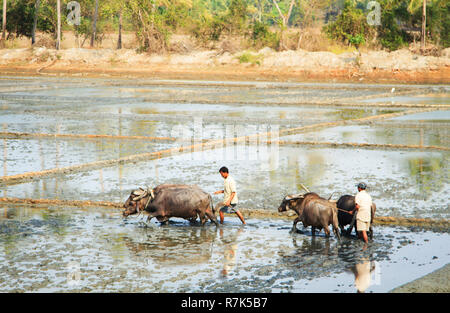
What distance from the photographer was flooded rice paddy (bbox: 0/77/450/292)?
8.49 meters

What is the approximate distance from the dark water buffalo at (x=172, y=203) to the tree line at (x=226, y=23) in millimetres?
40061

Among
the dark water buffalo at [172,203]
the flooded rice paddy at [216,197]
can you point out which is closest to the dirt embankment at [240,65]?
the flooded rice paddy at [216,197]

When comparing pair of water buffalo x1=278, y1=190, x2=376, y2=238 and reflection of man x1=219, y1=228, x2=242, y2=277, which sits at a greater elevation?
pair of water buffalo x1=278, y1=190, x2=376, y2=238

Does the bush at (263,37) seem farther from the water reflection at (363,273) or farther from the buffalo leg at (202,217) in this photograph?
the water reflection at (363,273)

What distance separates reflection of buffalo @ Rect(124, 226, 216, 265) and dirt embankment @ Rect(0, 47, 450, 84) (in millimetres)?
37907

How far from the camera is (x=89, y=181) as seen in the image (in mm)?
14156

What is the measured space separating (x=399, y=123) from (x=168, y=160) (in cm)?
1030

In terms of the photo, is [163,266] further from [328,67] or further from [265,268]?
[328,67]

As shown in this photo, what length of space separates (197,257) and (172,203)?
1.55 metres

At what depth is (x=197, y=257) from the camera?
9.28 m

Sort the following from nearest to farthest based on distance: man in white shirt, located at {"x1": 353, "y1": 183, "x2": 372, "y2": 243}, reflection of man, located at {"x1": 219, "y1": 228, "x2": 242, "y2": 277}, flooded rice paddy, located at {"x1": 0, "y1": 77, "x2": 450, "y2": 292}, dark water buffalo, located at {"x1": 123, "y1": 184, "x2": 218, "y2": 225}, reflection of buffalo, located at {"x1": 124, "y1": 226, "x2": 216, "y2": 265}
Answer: flooded rice paddy, located at {"x1": 0, "y1": 77, "x2": 450, "y2": 292}
reflection of man, located at {"x1": 219, "y1": 228, "x2": 242, "y2": 277}
reflection of buffalo, located at {"x1": 124, "y1": 226, "x2": 216, "y2": 265}
man in white shirt, located at {"x1": 353, "y1": 183, "x2": 372, "y2": 243}
dark water buffalo, located at {"x1": 123, "y1": 184, "x2": 218, "y2": 225}

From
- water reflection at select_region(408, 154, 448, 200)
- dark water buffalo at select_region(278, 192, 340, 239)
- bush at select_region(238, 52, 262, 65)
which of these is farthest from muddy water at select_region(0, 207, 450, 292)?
bush at select_region(238, 52, 262, 65)

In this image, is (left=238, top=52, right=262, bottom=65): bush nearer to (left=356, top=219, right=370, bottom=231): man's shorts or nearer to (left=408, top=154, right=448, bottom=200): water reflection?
(left=408, top=154, right=448, bottom=200): water reflection

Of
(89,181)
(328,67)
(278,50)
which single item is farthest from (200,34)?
(89,181)
